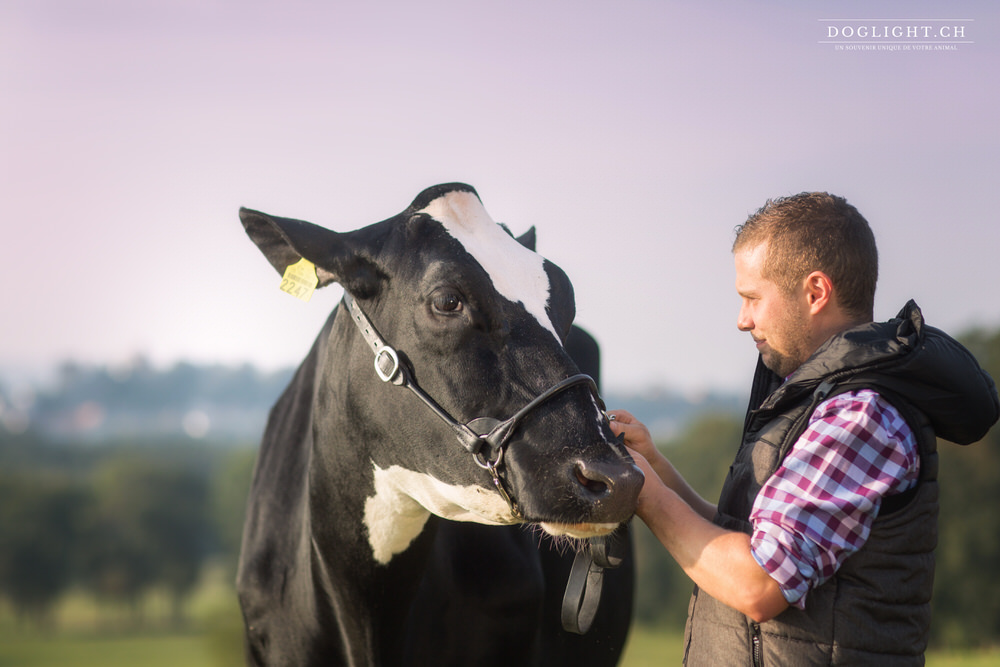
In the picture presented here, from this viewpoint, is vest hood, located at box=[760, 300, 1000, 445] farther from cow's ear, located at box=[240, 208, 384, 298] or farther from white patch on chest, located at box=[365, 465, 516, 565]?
cow's ear, located at box=[240, 208, 384, 298]

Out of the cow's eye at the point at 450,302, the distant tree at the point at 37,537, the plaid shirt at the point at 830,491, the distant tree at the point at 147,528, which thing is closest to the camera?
the plaid shirt at the point at 830,491

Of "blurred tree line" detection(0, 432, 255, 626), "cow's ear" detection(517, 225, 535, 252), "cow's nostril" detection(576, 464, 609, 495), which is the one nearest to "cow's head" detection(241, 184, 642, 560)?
"cow's nostril" detection(576, 464, 609, 495)

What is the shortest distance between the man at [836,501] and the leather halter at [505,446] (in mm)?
227

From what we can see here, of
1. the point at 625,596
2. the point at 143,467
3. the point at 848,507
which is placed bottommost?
the point at 143,467

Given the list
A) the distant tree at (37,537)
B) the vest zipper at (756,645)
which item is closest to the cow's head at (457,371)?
the vest zipper at (756,645)

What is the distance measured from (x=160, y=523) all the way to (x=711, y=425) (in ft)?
114

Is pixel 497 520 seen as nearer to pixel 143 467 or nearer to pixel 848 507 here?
pixel 848 507

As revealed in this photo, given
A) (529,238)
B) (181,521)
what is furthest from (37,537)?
(529,238)

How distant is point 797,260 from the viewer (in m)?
2.44

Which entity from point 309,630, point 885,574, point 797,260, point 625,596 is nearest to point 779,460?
point 885,574

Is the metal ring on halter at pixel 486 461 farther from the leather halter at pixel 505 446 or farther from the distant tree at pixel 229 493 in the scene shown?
the distant tree at pixel 229 493

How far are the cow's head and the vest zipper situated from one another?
0.50m

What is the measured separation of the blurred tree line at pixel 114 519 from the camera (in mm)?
42344

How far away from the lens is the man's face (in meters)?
2.49
